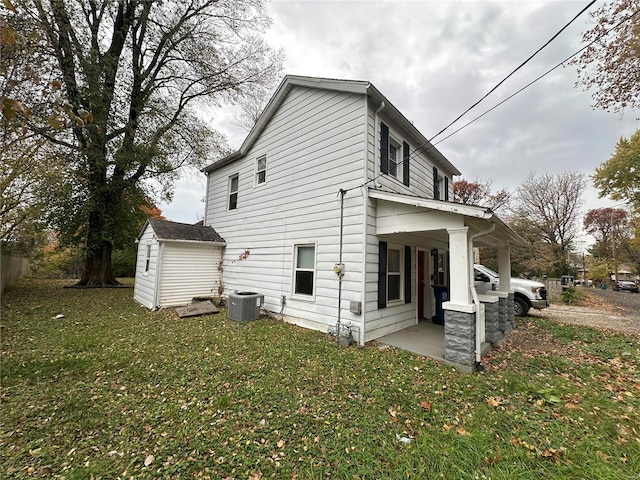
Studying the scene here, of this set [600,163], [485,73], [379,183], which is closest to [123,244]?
[379,183]

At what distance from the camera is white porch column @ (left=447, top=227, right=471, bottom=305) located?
436 cm

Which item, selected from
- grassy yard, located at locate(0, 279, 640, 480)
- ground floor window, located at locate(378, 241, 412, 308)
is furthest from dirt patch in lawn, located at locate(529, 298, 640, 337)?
ground floor window, located at locate(378, 241, 412, 308)

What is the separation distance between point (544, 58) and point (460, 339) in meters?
4.54

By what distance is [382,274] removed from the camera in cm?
592

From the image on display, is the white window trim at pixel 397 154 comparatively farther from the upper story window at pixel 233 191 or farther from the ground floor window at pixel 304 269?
the upper story window at pixel 233 191

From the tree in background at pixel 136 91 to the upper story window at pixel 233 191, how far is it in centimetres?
425

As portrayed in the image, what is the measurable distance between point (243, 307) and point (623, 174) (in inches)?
932

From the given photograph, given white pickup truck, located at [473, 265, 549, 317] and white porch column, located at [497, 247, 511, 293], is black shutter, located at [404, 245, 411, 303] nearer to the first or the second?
white porch column, located at [497, 247, 511, 293]

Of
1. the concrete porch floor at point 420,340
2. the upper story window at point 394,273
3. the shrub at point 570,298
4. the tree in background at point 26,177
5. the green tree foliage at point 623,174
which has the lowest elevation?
the concrete porch floor at point 420,340

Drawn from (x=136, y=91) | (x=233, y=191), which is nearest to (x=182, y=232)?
(x=233, y=191)

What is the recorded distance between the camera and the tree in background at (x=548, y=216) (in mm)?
22156

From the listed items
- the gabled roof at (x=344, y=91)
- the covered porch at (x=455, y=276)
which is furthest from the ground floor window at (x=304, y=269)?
the gabled roof at (x=344, y=91)

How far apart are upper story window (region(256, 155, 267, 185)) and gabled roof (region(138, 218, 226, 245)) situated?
286 cm

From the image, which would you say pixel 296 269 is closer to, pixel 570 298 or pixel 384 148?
pixel 384 148
